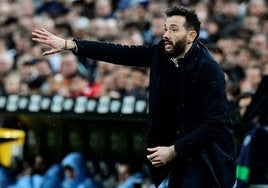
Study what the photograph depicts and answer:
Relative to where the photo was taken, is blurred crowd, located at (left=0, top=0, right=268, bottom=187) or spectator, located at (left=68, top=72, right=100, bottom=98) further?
A: spectator, located at (left=68, top=72, right=100, bottom=98)

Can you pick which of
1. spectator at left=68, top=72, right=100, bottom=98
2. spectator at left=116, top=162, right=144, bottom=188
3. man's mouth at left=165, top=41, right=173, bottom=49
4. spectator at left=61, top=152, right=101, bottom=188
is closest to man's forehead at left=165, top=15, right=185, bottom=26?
man's mouth at left=165, top=41, right=173, bottom=49

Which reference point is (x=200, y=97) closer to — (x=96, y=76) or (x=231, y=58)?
(x=231, y=58)

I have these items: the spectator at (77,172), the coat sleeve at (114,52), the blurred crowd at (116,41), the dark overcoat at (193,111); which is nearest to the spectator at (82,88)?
the blurred crowd at (116,41)

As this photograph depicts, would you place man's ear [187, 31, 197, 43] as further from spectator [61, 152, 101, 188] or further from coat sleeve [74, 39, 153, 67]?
spectator [61, 152, 101, 188]

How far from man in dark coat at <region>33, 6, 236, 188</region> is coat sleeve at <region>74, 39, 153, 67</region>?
3.6 inches

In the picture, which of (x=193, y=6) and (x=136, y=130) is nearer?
(x=136, y=130)

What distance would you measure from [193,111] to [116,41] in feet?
19.3

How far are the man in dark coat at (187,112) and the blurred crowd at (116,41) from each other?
8.26 feet

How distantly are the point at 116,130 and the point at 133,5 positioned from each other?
3.50 meters

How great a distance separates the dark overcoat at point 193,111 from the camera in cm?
593

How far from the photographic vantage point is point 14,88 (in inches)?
454

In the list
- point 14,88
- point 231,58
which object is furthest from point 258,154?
point 14,88

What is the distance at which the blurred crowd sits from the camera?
391 inches

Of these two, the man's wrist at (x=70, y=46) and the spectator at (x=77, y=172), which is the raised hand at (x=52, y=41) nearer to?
the man's wrist at (x=70, y=46)
